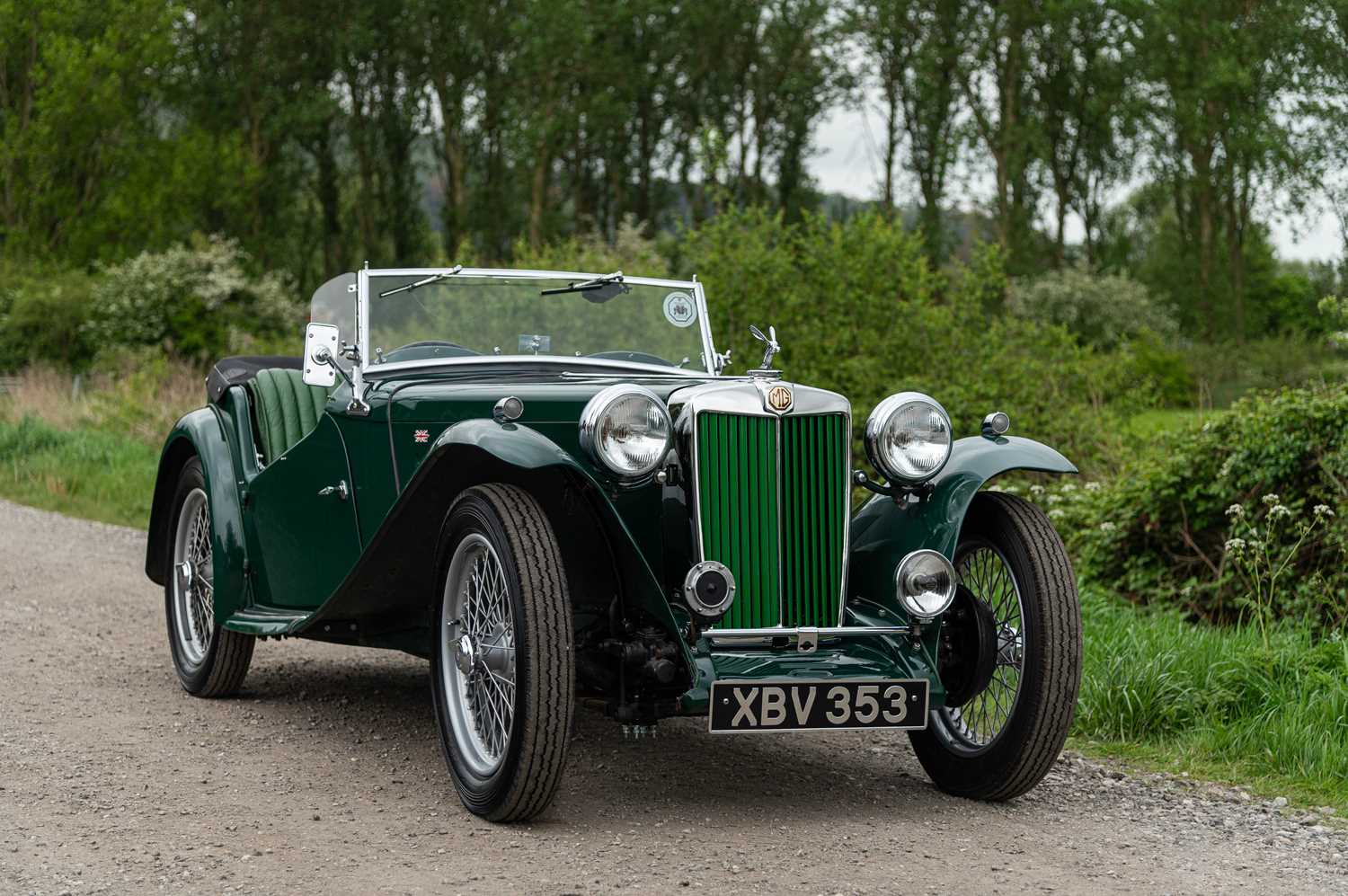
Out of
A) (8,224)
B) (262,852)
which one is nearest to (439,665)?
(262,852)

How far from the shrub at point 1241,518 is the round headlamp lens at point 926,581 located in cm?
239

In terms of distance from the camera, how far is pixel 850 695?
14.1ft

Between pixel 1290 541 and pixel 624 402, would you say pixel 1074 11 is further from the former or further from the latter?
pixel 624 402

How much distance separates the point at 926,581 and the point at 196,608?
3.49m

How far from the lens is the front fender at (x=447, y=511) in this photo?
4293 millimetres

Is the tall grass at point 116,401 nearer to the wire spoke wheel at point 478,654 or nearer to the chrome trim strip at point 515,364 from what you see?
the chrome trim strip at point 515,364

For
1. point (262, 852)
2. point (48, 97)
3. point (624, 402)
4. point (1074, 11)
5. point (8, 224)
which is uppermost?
point (1074, 11)

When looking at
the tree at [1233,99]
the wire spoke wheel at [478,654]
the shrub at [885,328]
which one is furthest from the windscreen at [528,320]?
the tree at [1233,99]

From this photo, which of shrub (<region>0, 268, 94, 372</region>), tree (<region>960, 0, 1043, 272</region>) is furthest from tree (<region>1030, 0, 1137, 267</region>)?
shrub (<region>0, 268, 94, 372</region>)

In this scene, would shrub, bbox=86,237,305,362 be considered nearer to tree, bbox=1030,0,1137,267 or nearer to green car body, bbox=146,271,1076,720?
tree, bbox=1030,0,1137,267

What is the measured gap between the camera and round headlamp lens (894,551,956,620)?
4.51 m

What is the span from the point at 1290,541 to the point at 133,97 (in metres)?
37.6

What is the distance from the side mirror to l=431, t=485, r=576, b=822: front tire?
110 centimetres

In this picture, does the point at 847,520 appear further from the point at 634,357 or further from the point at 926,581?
the point at 634,357
